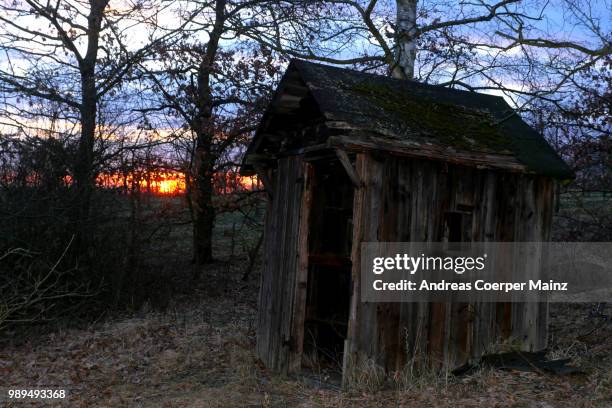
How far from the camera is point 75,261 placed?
43.7 ft

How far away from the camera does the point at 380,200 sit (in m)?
7.77

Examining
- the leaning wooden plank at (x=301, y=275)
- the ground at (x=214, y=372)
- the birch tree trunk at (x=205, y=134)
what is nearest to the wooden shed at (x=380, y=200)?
the leaning wooden plank at (x=301, y=275)

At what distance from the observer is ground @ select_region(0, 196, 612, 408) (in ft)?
22.9

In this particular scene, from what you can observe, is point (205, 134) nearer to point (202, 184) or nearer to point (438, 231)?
point (202, 184)

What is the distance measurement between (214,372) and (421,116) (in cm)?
456

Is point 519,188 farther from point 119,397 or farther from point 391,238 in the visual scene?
point 119,397

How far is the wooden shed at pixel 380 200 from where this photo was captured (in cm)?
770

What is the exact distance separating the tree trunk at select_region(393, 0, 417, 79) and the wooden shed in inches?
192

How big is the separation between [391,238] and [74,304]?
789cm

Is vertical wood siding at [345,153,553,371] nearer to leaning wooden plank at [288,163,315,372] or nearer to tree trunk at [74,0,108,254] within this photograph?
leaning wooden plank at [288,163,315,372]

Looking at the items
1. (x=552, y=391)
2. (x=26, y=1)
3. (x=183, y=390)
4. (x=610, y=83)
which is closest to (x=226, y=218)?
(x=26, y=1)

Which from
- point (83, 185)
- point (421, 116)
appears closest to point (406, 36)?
point (421, 116)

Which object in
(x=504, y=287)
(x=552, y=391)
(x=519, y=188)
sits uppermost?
(x=519, y=188)

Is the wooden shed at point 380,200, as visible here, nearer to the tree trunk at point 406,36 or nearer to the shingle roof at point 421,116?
the shingle roof at point 421,116
